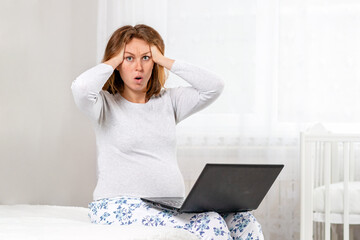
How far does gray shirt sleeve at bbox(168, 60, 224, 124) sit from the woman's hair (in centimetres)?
5

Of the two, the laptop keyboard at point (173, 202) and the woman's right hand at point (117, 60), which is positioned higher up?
the woman's right hand at point (117, 60)

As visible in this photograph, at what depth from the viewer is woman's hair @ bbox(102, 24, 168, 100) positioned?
63.6 inches

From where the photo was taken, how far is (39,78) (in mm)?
2002

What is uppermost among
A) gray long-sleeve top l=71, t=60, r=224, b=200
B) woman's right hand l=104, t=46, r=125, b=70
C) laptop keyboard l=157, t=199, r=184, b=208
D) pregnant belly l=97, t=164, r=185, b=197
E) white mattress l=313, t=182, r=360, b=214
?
woman's right hand l=104, t=46, r=125, b=70

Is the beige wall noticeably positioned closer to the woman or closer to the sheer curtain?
the woman

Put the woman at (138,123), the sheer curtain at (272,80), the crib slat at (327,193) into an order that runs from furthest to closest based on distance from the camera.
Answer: the sheer curtain at (272,80) < the crib slat at (327,193) < the woman at (138,123)

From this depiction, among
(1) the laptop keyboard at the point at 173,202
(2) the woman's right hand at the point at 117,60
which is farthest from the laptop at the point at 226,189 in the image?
(2) the woman's right hand at the point at 117,60

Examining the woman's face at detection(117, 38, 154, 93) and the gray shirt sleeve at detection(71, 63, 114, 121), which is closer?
the gray shirt sleeve at detection(71, 63, 114, 121)

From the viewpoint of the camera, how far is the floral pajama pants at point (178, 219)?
1.32 metres

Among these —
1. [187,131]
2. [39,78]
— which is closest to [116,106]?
[39,78]

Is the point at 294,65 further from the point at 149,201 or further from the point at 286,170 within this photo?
the point at 149,201

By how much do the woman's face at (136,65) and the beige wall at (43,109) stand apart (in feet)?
1.62

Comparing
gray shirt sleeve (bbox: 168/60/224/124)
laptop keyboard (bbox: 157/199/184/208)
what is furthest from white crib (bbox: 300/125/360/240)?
laptop keyboard (bbox: 157/199/184/208)

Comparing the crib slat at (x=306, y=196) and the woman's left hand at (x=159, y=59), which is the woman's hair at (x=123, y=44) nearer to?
the woman's left hand at (x=159, y=59)
